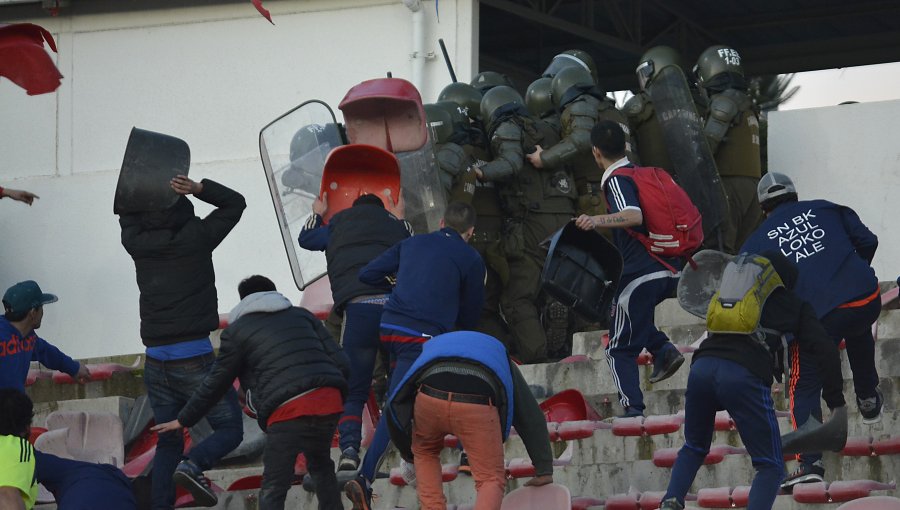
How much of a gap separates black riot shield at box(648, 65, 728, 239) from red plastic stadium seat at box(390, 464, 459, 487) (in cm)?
375

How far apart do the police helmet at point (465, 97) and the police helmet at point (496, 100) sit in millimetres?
190

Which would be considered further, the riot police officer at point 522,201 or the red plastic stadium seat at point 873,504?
the riot police officer at point 522,201

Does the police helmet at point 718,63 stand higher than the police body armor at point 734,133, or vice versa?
the police helmet at point 718,63

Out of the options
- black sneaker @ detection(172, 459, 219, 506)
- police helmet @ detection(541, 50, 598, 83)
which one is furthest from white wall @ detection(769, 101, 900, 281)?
black sneaker @ detection(172, 459, 219, 506)

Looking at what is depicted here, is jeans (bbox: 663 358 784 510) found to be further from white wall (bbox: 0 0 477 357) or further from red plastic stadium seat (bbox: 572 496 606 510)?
white wall (bbox: 0 0 477 357)

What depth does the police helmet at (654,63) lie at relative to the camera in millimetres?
12406

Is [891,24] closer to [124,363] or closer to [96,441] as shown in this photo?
[124,363]

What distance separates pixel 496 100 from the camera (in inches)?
484

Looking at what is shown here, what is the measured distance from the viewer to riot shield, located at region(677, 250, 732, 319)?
8.77 meters

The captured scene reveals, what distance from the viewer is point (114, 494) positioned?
8.26 meters

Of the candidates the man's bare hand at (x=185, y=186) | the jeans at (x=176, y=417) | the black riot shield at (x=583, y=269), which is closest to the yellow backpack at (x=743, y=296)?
the black riot shield at (x=583, y=269)

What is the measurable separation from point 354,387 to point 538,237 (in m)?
3.95

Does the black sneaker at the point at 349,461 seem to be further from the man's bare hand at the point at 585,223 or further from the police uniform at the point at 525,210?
the police uniform at the point at 525,210

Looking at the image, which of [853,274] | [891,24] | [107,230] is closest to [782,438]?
[853,274]
